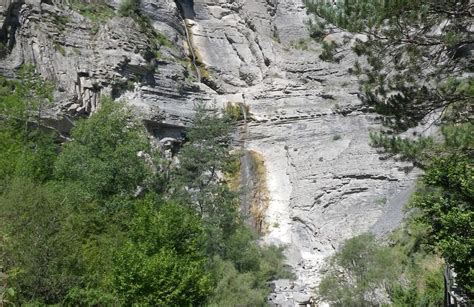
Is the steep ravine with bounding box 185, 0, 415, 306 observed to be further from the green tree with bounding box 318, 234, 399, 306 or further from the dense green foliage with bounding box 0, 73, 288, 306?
the dense green foliage with bounding box 0, 73, 288, 306

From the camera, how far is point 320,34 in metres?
13.2

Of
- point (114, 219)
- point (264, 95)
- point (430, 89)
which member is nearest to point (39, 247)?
point (114, 219)

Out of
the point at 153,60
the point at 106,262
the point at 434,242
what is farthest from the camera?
the point at 153,60

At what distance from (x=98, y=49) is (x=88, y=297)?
2299 cm

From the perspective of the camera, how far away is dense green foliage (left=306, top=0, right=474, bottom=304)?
11.2 metres

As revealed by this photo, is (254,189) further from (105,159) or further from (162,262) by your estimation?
(162,262)

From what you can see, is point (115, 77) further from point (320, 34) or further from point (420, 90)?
point (420, 90)

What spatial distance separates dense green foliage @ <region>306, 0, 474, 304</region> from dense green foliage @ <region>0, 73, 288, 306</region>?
22.9ft

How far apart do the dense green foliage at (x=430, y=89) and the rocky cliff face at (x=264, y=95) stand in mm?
13541

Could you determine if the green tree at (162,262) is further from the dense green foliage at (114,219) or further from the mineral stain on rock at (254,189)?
the mineral stain on rock at (254,189)

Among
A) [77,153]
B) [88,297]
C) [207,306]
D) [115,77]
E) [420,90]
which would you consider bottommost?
[207,306]

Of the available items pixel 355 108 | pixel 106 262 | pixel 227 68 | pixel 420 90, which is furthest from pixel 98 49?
pixel 420 90

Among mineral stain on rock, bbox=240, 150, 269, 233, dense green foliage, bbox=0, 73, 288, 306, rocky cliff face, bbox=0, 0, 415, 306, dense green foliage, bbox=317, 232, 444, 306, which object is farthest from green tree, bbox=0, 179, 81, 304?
mineral stain on rock, bbox=240, 150, 269, 233

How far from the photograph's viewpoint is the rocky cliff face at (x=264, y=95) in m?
30.7
